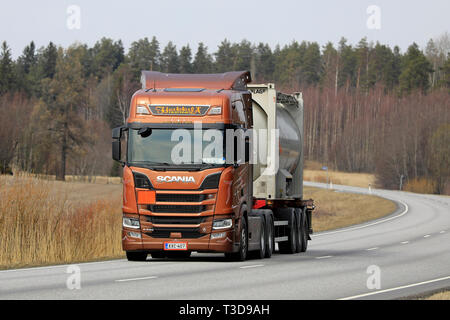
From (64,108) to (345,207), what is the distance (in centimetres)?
4442

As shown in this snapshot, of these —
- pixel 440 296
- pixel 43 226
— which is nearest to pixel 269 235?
pixel 43 226

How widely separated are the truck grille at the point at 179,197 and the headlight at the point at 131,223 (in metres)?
0.70

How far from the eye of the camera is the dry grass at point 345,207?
186ft

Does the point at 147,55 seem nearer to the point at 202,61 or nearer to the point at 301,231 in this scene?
the point at 202,61

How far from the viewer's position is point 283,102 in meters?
25.8

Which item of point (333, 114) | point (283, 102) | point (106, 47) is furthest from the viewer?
point (106, 47)

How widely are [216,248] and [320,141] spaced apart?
429ft

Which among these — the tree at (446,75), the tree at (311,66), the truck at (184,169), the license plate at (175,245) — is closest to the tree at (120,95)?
the tree at (311,66)

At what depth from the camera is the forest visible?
10212 centimetres

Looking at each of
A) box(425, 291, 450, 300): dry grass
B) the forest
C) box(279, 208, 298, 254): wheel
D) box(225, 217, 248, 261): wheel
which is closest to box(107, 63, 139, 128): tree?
the forest

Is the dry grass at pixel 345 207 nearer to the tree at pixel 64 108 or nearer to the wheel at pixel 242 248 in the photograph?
the wheel at pixel 242 248
